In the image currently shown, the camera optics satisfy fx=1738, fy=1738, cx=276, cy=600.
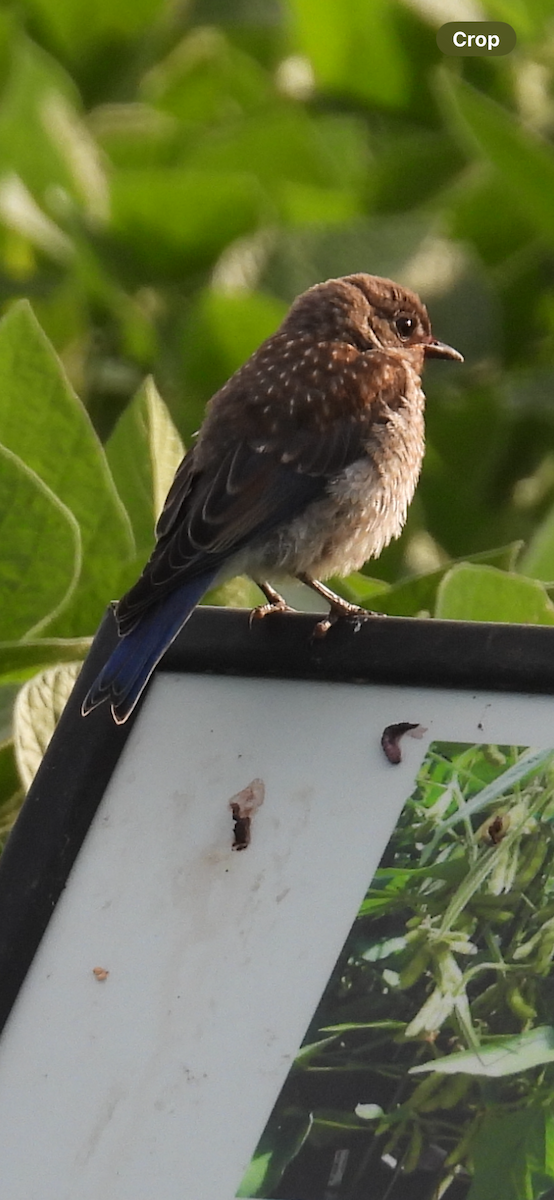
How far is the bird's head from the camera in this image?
2969 millimetres

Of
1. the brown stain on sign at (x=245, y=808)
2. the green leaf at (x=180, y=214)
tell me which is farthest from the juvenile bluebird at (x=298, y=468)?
the brown stain on sign at (x=245, y=808)

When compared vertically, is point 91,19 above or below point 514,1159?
above

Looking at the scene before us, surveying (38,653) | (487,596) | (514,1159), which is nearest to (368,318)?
(487,596)

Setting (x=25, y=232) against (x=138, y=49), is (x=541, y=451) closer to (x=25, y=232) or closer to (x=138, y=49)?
(x=25, y=232)

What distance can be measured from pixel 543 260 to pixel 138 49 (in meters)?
1.27

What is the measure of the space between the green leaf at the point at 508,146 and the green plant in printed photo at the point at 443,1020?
1.62 m

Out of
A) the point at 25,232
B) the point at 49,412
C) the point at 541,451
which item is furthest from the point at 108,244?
the point at 49,412

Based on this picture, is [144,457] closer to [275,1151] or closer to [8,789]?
[8,789]

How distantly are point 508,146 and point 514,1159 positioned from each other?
2.04 meters

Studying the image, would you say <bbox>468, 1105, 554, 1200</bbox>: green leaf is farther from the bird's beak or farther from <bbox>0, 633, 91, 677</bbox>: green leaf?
the bird's beak

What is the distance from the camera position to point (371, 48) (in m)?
3.80

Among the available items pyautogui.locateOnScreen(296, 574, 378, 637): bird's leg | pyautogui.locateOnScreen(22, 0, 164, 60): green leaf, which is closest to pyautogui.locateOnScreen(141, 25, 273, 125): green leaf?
pyautogui.locateOnScreen(22, 0, 164, 60): green leaf

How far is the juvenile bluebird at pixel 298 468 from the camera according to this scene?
235 centimetres

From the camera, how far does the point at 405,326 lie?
319 cm
